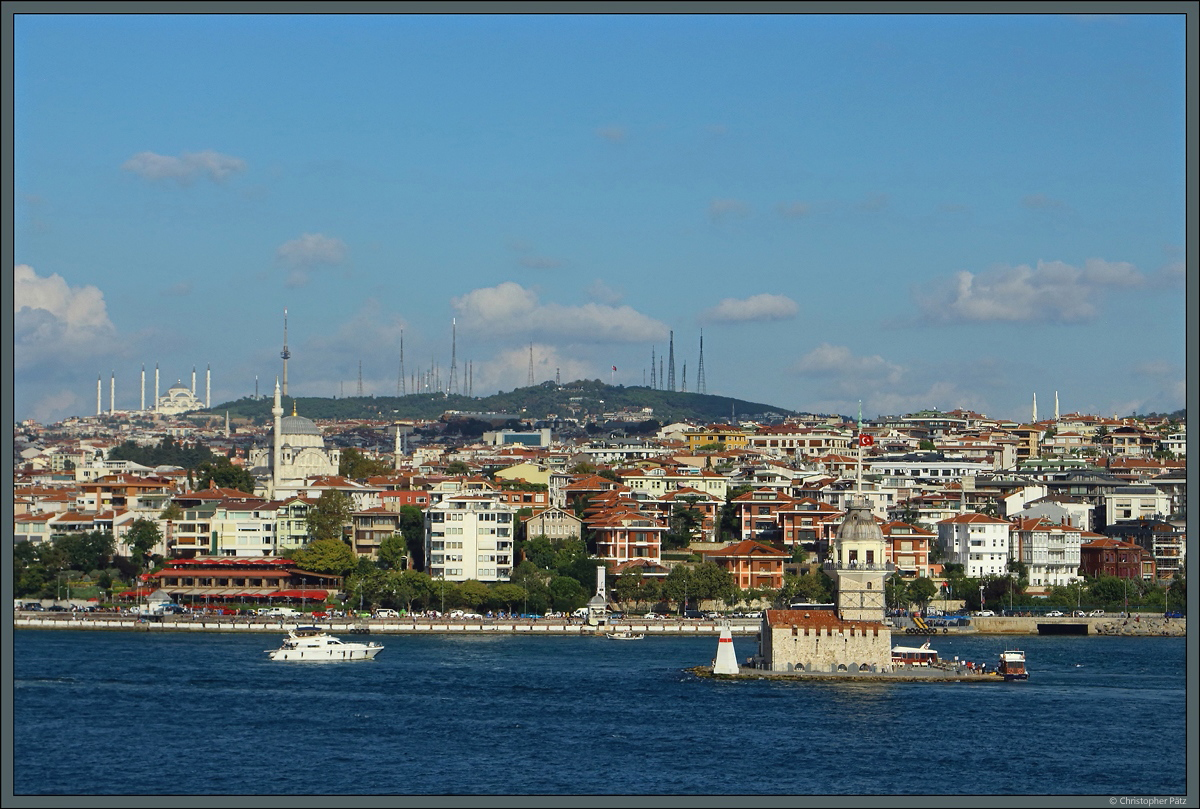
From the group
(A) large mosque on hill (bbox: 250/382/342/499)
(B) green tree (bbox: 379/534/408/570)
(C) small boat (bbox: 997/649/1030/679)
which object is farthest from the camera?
(A) large mosque on hill (bbox: 250/382/342/499)

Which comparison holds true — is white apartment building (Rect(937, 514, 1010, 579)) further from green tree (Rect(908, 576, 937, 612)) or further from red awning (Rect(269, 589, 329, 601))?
red awning (Rect(269, 589, 329, 601))

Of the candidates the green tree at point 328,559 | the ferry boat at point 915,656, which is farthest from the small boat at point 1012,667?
the green tree at point 328,559

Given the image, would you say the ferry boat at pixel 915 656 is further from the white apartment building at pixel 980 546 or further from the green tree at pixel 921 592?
the white apartment building at pixel 980 546

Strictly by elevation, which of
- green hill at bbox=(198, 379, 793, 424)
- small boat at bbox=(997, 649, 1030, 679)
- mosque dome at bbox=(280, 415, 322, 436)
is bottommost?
small boat at bbox=(997, 649, 1030, 679)

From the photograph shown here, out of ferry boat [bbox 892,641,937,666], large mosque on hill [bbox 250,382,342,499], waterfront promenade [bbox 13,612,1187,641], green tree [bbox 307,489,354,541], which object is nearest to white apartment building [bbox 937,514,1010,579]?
waterfront promenade [bbox 13,612,1187,641]

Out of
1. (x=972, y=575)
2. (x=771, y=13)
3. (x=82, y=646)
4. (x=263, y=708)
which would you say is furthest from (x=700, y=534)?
(x=771, y=13)

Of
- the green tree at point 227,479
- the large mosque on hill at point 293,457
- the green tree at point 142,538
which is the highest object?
the large mosque on hill at point 293,457
